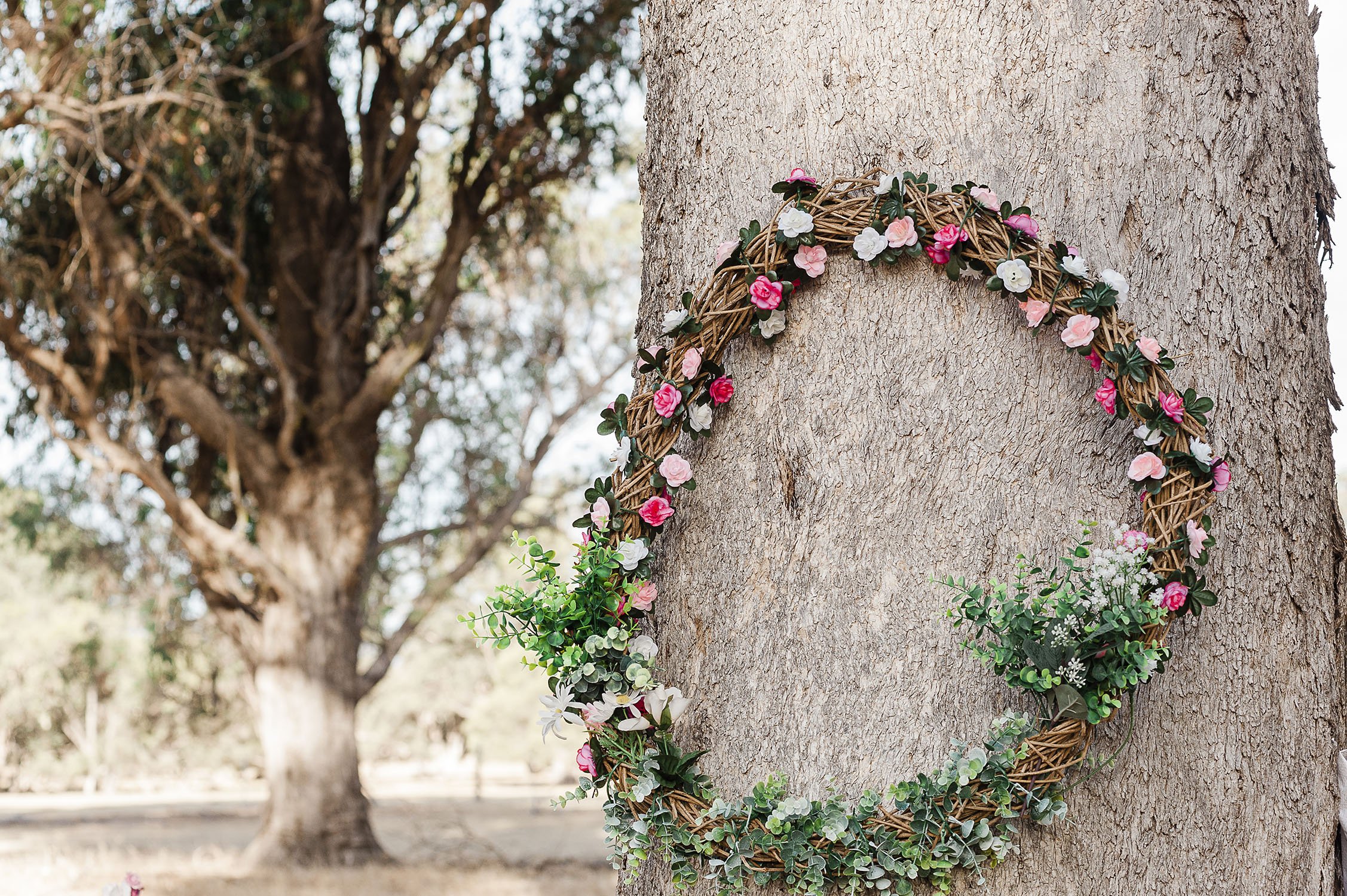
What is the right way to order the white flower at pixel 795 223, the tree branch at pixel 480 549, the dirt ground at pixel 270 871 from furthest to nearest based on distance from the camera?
the tree branch at pixel 480 549 < the dirt ground at pixel 270 871 < the white flower at pixel 795 223

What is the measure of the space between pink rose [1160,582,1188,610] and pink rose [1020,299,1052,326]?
0.43 metres

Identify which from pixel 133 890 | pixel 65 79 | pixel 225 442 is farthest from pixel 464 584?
pixel 133 890

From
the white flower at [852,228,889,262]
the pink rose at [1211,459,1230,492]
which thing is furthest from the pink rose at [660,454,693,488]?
the pink rose at [1211,459,1230,492]

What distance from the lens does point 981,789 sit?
5.22ft

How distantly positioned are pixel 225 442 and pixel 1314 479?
911cm

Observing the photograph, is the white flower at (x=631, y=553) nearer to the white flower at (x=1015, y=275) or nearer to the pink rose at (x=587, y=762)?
the pink rose at (x=587, y=762)

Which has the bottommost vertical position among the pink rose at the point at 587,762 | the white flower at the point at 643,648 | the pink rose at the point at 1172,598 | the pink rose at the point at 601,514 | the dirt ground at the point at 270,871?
the dirt ground at the point at 270,871

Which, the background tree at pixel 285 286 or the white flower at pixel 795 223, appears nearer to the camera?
the white flower at pixel 795 223

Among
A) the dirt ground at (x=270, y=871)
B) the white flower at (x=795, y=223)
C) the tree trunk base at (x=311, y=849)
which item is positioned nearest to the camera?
the white flower at (x=795, y=223)

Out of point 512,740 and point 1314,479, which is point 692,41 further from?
point 512,740

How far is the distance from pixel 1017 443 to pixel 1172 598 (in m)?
0.31

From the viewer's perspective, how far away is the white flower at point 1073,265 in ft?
5.52

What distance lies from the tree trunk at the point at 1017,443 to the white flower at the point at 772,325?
0.03m

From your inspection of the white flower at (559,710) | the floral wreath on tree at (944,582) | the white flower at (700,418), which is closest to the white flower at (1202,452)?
the floral wreath on tree at (944,582)
